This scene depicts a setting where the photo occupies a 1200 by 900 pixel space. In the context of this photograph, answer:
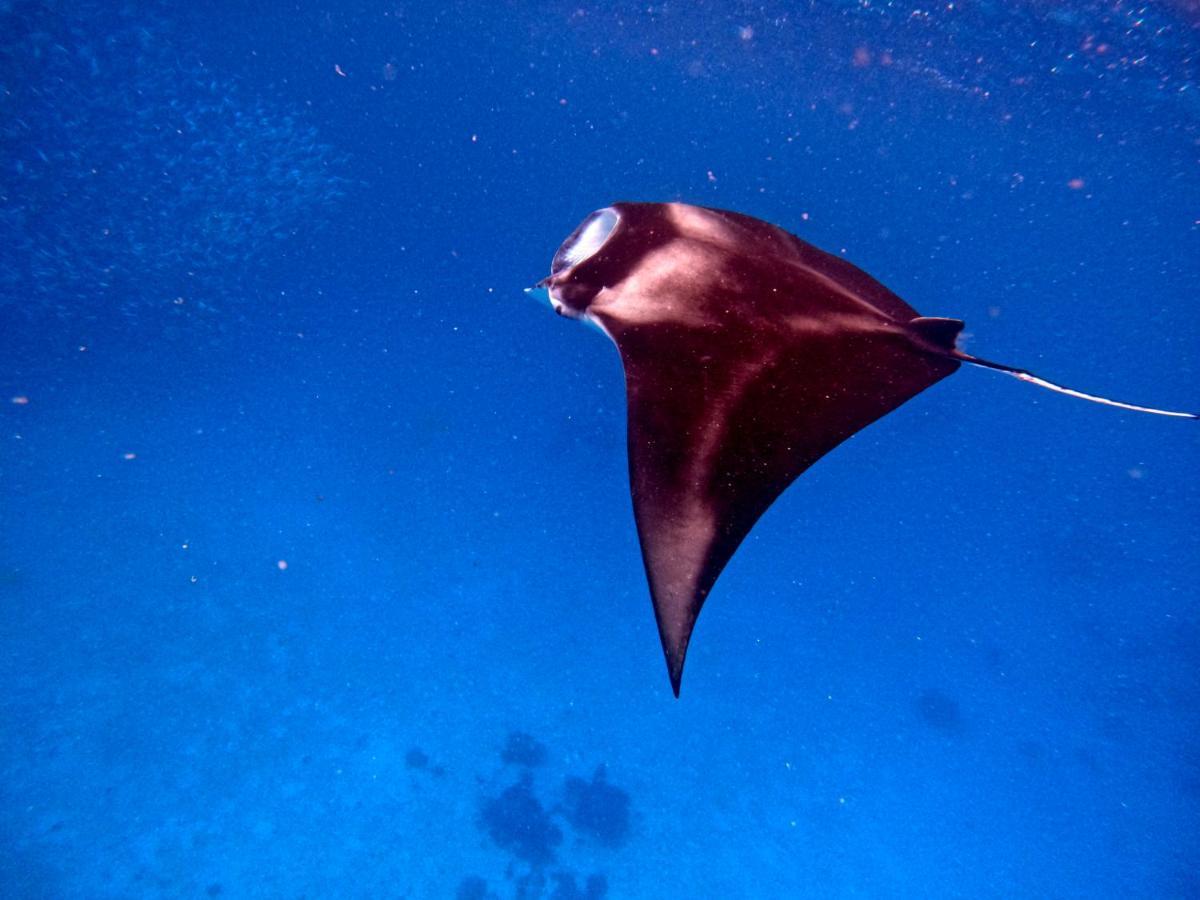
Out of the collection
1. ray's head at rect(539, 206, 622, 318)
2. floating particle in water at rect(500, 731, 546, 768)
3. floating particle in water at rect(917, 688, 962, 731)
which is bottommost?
floating particle in water at rect(500, 731, 546, 768)

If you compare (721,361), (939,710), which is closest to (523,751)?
(939,710)

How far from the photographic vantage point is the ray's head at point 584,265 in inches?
102

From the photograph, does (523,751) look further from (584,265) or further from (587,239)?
(584,265)

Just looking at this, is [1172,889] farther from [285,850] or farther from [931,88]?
[931,88]

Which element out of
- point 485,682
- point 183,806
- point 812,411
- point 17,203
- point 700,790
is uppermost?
point 812,411

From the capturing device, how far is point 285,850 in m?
11.2

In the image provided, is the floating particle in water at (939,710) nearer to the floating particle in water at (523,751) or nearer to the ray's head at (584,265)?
the floating particle in water at (523,751)

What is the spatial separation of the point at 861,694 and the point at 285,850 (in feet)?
49.3

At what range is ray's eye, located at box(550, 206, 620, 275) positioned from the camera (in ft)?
10.0

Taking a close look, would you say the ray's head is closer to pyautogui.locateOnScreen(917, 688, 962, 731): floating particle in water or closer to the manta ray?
the manta ray

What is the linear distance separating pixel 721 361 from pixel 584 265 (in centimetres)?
94

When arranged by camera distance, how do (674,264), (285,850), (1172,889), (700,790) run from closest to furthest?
(674,264) < (285,850) < (700,790) < (1172,889)

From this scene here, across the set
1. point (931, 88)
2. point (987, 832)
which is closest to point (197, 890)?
point (987, 832)

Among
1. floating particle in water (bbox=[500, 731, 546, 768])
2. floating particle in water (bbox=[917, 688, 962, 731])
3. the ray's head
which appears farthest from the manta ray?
floating particle in water (bbox=[917, 688, 962, 731])
